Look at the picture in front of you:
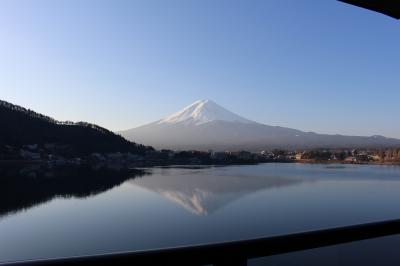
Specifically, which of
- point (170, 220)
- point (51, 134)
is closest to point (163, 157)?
point (51, 134)

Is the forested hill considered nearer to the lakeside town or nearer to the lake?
the lakeside town

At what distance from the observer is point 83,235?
7.86 m

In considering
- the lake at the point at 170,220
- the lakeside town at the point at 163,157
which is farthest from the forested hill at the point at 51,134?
the lake at the point at 170,220

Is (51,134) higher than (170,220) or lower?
higher

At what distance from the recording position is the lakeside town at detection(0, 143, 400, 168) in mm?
39188

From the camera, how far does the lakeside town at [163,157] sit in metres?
39.2

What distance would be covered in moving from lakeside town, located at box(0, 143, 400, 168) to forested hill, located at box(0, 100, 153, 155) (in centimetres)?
82

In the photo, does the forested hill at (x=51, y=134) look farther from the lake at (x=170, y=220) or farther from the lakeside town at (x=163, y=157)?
the lake at (x=170, y=220)

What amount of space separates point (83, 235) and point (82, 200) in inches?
246

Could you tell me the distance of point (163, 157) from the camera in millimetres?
55625

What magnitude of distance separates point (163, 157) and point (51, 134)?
16.0 meters

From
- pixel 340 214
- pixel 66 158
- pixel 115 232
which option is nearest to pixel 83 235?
pixel 115 232

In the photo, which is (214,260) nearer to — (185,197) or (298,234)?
(298,234)

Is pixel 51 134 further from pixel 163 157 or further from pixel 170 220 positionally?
pixel 170 220
